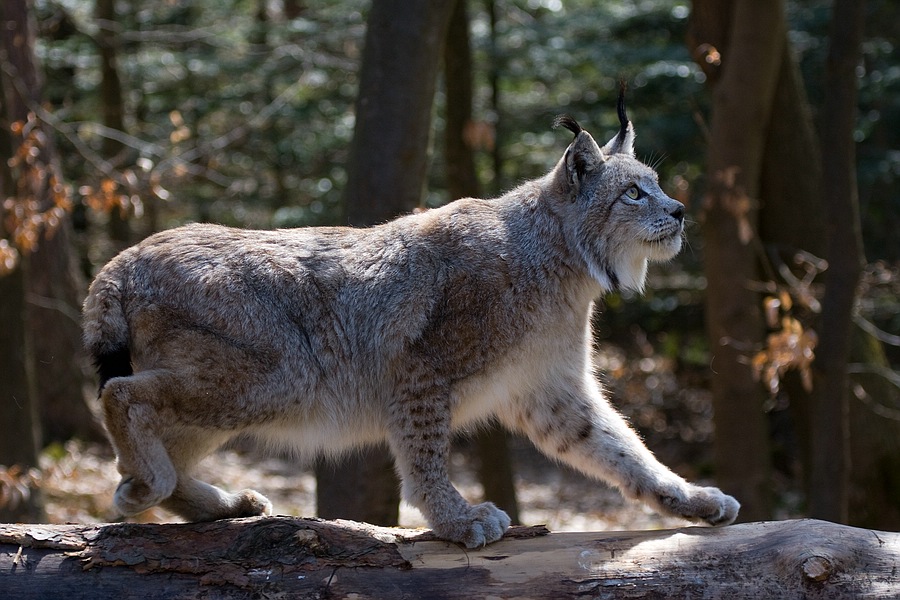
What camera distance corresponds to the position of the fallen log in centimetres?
372

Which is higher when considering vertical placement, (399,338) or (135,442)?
(399,338)

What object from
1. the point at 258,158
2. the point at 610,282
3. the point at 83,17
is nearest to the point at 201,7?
the point at 83,17

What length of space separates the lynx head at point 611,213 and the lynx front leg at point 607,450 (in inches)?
26.0

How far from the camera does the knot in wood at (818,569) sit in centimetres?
365

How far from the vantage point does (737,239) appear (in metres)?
8.52

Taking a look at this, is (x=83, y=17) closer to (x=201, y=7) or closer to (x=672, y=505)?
(x=201, y=7)

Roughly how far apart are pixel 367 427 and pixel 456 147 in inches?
Answer: 219

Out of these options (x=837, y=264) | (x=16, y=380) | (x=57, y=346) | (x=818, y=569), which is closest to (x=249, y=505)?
(x=818, y=569)

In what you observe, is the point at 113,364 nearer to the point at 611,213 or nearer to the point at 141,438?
the point at 141,438

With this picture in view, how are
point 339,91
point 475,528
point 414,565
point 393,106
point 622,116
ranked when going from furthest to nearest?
point 339,91
point 393,106
point 622,116
point 475,528
point 414,565

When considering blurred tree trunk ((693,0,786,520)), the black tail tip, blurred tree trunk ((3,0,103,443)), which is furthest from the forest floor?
the black tail tip

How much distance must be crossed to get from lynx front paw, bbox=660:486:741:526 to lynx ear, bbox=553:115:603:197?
1.67 metres

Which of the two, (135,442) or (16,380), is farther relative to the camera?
(16,380)

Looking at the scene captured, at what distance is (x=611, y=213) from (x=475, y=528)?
5.97 feet
